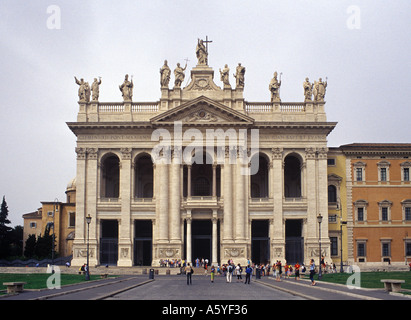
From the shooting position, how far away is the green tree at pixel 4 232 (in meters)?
78.2

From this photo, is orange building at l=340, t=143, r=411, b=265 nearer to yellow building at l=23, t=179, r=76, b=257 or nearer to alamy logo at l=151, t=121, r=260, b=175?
alamy logo at l=151, t=121, r=260, b=175

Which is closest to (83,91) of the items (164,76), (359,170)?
(164,76)

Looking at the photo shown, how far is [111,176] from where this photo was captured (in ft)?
236

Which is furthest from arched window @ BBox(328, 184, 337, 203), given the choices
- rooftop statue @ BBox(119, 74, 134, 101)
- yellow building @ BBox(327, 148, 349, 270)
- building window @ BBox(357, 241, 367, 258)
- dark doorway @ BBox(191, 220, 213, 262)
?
rooftop statue @ BBox(119, 74, 134, 101)

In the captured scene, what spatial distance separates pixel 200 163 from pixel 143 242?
11147 mm

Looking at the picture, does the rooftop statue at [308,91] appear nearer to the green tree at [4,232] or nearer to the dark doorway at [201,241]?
the dark doorway at [201,241]

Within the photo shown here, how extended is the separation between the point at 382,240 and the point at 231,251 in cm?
1797

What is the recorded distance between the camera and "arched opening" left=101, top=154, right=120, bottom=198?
70500mm

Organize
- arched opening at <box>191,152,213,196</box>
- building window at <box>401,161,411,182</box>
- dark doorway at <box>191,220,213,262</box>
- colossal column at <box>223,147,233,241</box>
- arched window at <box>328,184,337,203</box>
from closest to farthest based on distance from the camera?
colossal column at <box>223,147,233,241</box>, dark doorway at <box>191,220,213,262</box>, arched window at <box>328,184,337,203</box>, building window at <box>401,161,411,182</box>, arched opening at <box>191,152,213,196</box>

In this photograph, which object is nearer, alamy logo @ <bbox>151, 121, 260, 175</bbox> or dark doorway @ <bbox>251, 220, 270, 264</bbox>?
alamy logo @ <bbox>151, 121, 260, 175</bbox>

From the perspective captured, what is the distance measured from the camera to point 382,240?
2707 inches

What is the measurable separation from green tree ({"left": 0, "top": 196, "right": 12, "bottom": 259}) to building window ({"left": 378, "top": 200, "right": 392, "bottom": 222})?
4722 cm
